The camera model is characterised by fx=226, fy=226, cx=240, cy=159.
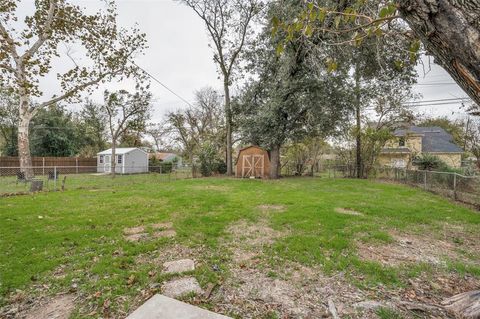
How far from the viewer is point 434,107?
14.6 m

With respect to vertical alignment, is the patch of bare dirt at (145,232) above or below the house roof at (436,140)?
below

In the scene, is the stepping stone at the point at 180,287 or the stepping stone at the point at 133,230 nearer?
the stepping stone at the point at 180,287

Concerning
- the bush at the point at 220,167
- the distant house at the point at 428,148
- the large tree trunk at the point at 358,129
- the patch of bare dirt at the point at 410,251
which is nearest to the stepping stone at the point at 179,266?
the patch of bare dirt at the point at 410,251

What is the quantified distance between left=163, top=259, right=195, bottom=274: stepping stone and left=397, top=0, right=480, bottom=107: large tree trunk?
10.3 feet

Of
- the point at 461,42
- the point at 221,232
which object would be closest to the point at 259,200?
the point at 221,232

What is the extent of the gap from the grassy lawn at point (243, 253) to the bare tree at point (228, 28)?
11588 mm

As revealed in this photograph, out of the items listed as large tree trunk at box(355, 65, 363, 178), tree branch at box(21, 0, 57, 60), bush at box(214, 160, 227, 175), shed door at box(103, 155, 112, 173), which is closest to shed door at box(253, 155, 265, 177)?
bush at box(214, 160, 227, 175)

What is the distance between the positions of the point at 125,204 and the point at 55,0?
11.2 metres

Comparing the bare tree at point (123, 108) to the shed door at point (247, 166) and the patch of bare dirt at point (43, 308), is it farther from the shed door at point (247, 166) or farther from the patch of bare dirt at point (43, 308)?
the patch of bare dirt at point (43, 308)

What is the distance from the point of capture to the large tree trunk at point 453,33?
1088 mm

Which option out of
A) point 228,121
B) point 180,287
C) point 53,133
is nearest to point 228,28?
point 228,121

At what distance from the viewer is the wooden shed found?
49.8 feet

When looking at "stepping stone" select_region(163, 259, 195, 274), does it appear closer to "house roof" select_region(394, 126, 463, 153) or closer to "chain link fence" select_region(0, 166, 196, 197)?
"chain link fence" select_region(0, 166, 196, 197)

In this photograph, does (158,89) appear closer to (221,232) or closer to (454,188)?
(221,232)
